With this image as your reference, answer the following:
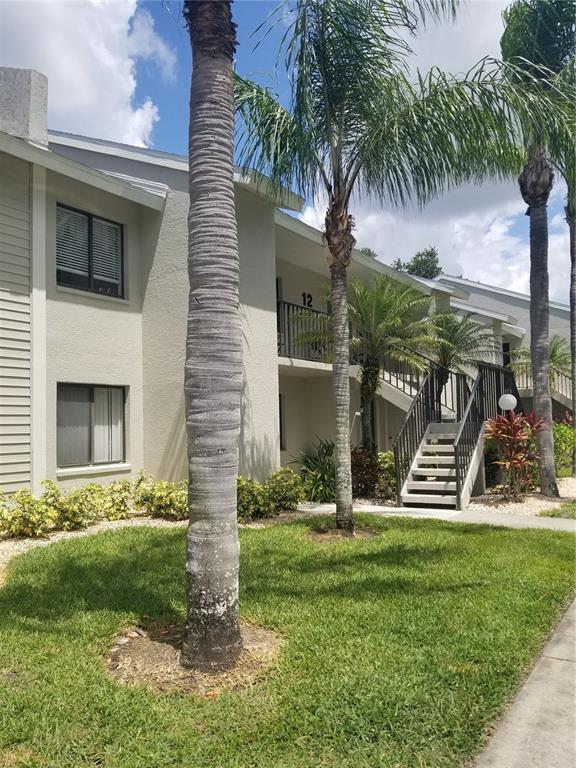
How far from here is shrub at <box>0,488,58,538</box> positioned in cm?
856

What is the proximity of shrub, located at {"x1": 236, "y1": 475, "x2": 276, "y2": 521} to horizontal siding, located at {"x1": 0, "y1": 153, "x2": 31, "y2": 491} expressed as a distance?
3488 mm

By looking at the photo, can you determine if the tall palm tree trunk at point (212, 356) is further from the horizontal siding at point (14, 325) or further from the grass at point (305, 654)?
the horizontal siding at point (14, 325)

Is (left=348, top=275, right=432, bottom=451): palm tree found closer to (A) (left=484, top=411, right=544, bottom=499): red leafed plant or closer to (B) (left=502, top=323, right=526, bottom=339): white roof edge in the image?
(A) (left=484, top=411, right=544, bottom=499): red leafed plant

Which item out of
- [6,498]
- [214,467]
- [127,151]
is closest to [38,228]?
[127,151]

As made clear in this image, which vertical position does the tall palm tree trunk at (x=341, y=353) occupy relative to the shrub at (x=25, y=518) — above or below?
above

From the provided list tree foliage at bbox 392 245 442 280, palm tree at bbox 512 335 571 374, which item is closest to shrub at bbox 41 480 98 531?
palm tree at bbox 512 335 571 374

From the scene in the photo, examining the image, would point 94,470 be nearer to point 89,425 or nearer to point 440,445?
point 89,425

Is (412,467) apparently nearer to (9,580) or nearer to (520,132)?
(520,132)

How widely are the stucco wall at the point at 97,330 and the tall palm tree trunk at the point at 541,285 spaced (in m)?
8.08

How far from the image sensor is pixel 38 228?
33.1ft

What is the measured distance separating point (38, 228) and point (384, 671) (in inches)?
353

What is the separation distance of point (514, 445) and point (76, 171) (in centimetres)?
980

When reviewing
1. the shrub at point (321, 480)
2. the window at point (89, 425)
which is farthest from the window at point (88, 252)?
the shrub at point (321, 480)

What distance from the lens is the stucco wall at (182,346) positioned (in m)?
11.6
